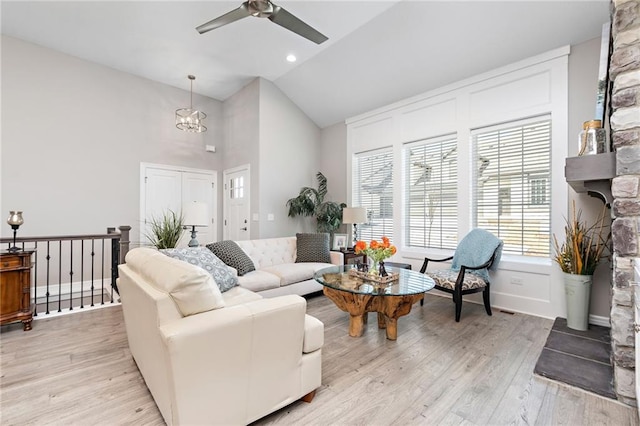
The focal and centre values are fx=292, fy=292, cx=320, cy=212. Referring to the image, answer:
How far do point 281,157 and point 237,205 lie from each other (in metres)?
1.34

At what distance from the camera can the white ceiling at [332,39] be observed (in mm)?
3236

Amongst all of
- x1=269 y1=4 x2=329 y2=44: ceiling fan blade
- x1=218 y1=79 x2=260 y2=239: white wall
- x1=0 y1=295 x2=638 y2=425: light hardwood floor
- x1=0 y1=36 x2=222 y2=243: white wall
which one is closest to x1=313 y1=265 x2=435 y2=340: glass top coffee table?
x1=0 y1=295 x2=638 y2=425: light hardwood floor

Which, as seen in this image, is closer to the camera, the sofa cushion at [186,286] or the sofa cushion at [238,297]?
the sofa cushion at [186,286]

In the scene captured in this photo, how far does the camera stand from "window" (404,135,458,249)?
427 cm

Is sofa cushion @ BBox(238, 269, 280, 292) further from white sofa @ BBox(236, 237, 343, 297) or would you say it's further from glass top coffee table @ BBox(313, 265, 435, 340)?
glass top coffee table @ BBox(313, 265, 435, 340)

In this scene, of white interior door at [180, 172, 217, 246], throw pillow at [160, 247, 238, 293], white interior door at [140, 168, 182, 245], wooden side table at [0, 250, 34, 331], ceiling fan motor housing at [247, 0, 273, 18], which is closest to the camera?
ceiling fan motor housing at [247, 0, 273, 18]

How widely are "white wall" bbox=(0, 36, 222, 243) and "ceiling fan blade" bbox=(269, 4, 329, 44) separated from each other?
3.13m

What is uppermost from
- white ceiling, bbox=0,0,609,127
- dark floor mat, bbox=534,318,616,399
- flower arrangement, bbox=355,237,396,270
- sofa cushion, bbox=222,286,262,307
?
white ceiling, bbox=0,0,609,127

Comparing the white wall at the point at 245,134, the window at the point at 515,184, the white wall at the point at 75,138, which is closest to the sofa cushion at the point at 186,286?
the white wall at the point at 245,134

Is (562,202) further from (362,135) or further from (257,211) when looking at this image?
(257,211)

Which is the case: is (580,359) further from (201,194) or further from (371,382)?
(201,194)

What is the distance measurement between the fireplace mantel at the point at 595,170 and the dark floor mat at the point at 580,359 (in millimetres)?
1285

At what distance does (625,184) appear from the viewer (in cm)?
184

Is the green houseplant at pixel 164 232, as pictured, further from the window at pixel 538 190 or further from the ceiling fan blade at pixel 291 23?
the window at pixel 538 190
